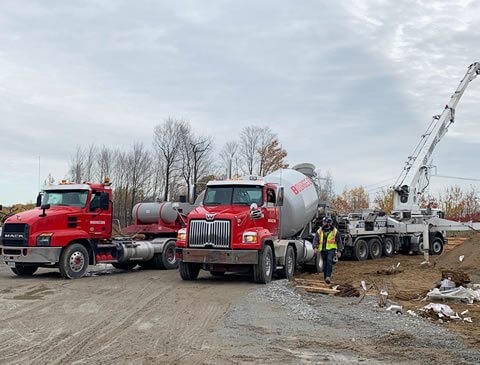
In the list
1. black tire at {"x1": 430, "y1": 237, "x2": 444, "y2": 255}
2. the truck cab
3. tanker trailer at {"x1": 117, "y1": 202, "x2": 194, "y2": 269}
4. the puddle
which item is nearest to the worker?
tanker trailer at {"x1": 117, "y1": 202, "x2": 194, "y2": 269}

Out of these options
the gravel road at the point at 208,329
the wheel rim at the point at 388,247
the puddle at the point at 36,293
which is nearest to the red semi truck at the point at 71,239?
the puddle at the point at 36,293

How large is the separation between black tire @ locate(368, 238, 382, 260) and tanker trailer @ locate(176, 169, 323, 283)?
9.56 m

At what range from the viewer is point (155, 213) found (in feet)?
65.3

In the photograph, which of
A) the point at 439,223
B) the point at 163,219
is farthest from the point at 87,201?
the point at 439,223

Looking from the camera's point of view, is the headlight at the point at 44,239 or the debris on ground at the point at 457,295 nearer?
the debris on ground at the point at 457,295

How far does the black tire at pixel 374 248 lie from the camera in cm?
2666

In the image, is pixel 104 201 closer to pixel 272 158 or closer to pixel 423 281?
pixel 423 281

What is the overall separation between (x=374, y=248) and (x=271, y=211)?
13082 millimetres

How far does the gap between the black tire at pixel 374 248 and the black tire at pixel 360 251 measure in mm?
337

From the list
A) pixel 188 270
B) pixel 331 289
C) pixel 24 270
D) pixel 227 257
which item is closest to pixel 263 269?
pixel 227 257

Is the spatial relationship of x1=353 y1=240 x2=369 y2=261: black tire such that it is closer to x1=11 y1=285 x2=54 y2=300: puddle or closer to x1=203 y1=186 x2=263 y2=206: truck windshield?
x1=203 y1=186 x2=263 y2=206: truck windshield

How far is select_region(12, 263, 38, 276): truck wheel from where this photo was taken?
16.6m

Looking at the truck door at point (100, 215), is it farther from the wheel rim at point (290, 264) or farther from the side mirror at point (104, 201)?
the wheel rim at point (290, 264)

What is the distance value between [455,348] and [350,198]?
79661 millimetres
